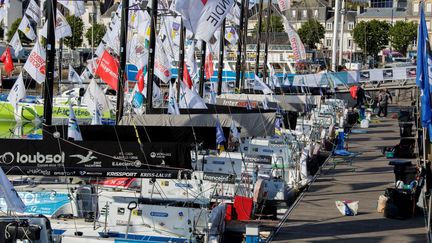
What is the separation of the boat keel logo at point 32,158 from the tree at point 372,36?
100 metres

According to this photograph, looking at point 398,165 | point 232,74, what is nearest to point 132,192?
point 398,165

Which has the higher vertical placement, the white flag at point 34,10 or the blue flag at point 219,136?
the white flag at point 34,10

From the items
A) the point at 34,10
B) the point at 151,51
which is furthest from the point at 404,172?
the point at 34,10

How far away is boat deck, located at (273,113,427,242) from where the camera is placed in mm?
20594

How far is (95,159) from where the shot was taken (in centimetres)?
1747

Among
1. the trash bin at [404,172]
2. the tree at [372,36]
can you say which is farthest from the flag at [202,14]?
the tree at [372,36]

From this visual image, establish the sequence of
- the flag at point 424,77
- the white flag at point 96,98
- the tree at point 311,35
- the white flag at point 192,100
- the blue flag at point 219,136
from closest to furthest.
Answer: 1. the flag at point 424,77
2. the blue flag at point 219,136
3. the white flag at point 192,100
4. the white flag at point 96,98
5. the tree at point 311,35

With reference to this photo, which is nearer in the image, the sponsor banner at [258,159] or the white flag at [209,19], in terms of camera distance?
the white flag at [209,19]

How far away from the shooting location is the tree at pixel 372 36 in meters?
117

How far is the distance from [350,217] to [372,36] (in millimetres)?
97477

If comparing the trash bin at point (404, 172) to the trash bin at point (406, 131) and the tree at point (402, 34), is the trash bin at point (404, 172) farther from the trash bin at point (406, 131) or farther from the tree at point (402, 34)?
the tree at point (402, 34)

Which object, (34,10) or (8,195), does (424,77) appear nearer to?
(8,195)

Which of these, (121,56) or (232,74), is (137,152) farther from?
(232,74)

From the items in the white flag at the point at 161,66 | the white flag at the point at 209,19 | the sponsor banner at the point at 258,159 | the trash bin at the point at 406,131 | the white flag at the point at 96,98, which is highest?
the white flag at the point at 209,19
